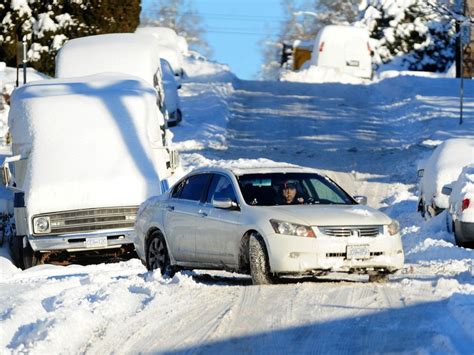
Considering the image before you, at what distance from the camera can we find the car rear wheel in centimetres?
1611

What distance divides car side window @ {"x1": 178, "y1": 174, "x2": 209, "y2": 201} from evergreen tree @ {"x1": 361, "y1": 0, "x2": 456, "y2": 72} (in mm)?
48853

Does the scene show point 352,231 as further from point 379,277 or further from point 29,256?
point 29,256

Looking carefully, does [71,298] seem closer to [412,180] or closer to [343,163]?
[412,180]

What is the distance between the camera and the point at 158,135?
22094 mm

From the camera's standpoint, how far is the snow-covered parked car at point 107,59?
28.1 meters

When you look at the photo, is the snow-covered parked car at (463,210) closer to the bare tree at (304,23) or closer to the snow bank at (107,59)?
the snow bank at (107,59)

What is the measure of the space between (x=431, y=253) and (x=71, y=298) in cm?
651

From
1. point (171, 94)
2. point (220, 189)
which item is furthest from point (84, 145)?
point (171, 94)

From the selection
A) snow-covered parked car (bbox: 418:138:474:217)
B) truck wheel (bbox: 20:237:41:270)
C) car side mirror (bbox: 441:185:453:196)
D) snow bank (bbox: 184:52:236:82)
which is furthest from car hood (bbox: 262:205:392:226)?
snow bank (bbox: 184:52:236:82)

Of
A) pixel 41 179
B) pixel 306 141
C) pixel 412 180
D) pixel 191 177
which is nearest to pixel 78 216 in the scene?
pixel 41 179

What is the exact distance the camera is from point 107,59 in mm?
28094

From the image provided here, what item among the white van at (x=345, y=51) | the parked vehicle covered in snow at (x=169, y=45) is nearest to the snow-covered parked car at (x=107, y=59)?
the parked vehicle covered in snow at (x=169, y=45)

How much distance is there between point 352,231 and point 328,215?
0.29 metres

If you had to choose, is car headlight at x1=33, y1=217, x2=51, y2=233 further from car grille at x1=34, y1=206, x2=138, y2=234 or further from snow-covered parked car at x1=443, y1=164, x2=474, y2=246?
snow-covered parked car at x1=443, y1=164, x2=474, y2=246
